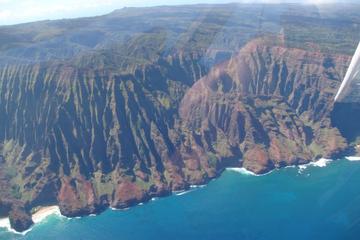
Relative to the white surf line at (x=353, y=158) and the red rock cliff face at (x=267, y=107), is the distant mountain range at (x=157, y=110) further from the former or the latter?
the white surf line at (x=353, y=158)

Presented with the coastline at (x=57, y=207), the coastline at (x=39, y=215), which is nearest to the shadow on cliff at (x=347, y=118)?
the coastline at (x=57, y=207)

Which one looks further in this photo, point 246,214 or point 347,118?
point 347,118

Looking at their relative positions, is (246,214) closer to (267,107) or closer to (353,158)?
(353,158)

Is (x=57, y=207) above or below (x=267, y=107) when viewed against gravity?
below

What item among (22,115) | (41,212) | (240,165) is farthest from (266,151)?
(22,115)

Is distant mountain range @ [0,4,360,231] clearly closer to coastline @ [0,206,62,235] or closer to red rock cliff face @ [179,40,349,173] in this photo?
red rock cliff face @ [179,40,349,173]

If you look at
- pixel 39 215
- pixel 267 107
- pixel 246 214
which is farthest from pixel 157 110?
pixel 246 214
